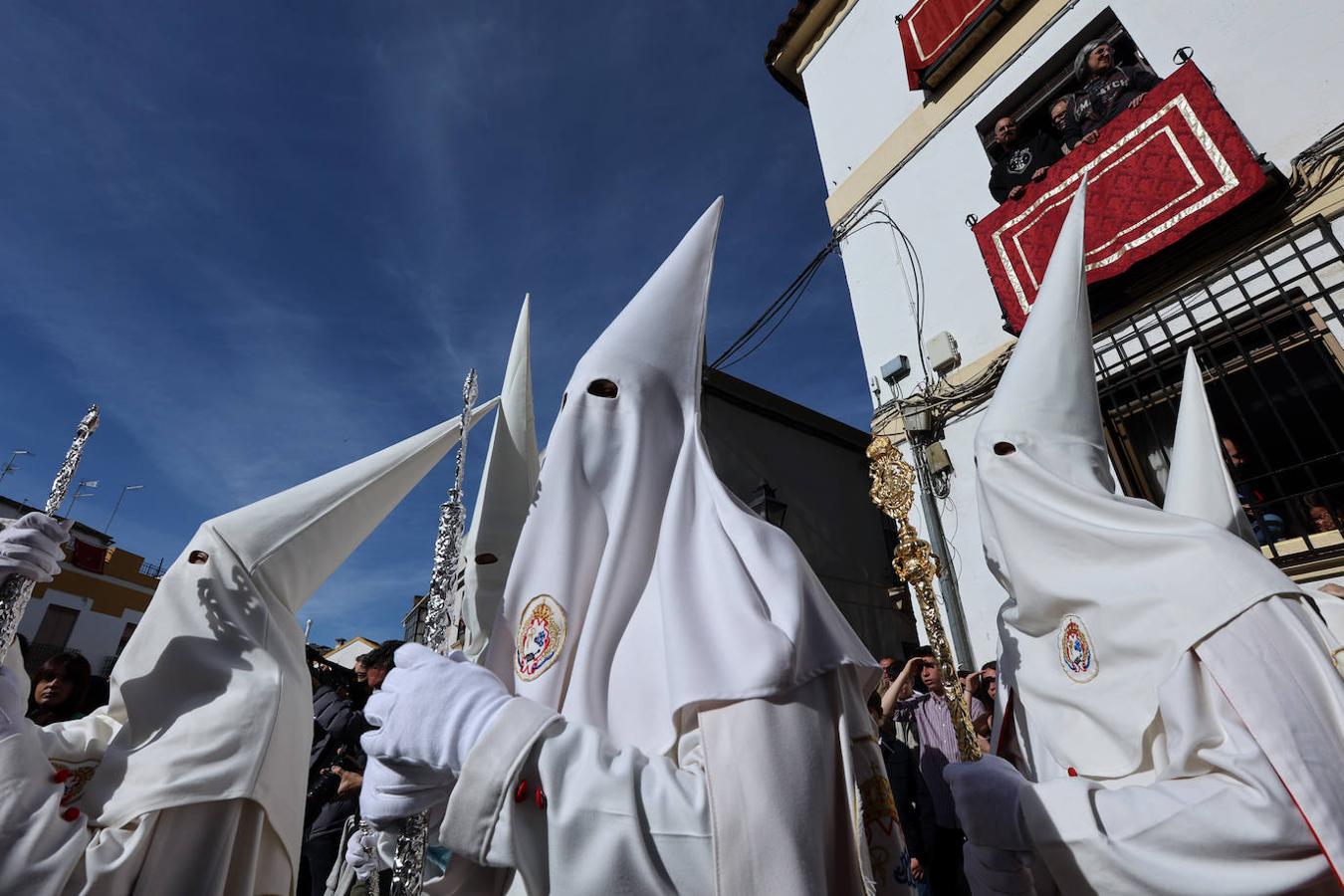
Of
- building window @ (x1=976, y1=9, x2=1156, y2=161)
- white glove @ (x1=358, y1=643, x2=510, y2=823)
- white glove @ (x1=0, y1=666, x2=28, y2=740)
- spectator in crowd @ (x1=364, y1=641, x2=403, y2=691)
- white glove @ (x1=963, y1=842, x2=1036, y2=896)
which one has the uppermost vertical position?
building window @ (x1=976, y1=9, x2=1156, y2=161)

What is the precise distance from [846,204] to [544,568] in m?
8.12

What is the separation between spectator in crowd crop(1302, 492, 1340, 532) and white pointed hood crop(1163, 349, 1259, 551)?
141 cm

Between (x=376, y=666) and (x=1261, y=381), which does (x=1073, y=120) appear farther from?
(x=376, y=666)

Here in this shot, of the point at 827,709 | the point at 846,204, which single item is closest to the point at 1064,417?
the point at 827,709

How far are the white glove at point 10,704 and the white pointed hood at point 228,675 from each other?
0.25 m

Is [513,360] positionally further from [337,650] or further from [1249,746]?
[337,650]

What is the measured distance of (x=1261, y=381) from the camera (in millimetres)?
4613

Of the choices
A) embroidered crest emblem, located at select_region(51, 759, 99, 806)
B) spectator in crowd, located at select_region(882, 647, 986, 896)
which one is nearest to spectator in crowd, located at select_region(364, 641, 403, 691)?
embroidered crest emblem, located at select_region(51, 759, 99, 806)

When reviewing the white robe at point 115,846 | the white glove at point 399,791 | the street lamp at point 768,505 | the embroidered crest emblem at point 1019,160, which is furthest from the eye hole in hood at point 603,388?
the embroidered crest emblem at point 1019,160

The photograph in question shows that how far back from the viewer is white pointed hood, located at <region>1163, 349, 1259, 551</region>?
3090 millimetres

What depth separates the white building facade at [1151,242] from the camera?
457 centimetres

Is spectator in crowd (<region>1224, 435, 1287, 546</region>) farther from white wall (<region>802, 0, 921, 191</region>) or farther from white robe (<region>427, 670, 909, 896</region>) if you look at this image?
white wall (<region>802, 0, 921, 191</region>)

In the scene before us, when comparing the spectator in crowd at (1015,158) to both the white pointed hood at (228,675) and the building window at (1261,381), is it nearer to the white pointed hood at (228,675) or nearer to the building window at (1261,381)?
the building window at (1261,381)

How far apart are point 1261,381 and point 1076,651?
13.0ft
